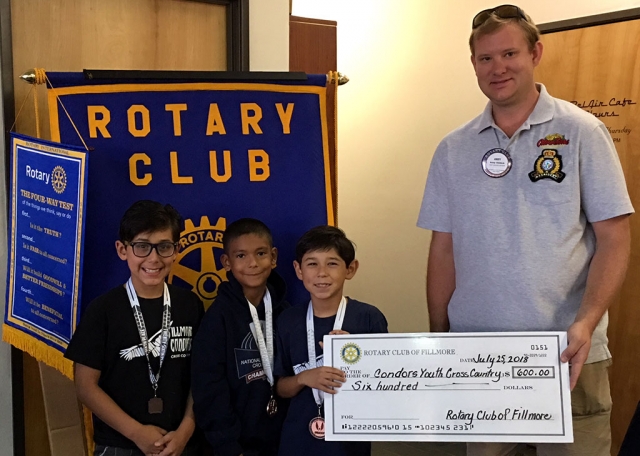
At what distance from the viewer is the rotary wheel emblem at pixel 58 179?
7.67ft

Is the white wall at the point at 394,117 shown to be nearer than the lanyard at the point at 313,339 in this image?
No

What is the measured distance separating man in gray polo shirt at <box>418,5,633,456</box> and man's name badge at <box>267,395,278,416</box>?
67 centimetres

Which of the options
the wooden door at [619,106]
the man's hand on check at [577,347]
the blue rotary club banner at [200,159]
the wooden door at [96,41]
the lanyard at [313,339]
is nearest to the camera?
the man's hand on check at [577,347]

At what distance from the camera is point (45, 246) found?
7.88ft

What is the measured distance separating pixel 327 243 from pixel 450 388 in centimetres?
62

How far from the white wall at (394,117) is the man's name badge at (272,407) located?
2815mm

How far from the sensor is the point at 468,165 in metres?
2.21

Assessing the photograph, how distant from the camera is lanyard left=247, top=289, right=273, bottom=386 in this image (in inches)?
89.0

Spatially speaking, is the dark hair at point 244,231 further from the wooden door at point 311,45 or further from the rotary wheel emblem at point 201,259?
the wooden door at point 311,45

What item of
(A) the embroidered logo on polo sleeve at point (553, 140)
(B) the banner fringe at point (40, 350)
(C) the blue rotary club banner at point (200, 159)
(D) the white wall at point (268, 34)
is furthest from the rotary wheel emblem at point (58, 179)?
(A) the embroidered logo on polo sleeve at point (553, 140)

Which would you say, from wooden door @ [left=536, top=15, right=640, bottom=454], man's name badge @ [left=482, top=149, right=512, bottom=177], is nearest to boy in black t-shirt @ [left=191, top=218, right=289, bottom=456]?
man's name badge @ [left=482, top=149, right=512, bottom=177]

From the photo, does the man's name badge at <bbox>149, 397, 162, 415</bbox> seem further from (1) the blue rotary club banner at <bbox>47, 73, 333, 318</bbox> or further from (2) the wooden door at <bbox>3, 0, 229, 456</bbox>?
(2) the wooden door at <bbox>3, 0, 229, 456</bbox>

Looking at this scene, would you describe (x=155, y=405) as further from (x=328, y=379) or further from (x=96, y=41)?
(x=96, y=41)

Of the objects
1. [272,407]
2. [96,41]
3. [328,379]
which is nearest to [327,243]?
[328,379]
